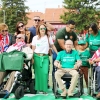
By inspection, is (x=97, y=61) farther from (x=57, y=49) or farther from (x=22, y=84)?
(x=22, y=84)

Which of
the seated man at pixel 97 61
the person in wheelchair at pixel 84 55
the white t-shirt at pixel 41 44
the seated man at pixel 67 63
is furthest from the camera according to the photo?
the person in wheelchair at pixel 84 55

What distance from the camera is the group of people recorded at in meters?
6.98

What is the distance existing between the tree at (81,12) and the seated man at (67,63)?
1952 inches

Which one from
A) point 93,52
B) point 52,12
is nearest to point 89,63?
point 93,52

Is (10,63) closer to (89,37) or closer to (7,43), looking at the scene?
(7,43)

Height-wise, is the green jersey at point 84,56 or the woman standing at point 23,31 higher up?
the woman standing at point 23,31

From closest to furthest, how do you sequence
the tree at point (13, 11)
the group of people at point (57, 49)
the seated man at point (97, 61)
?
the seated man at point (97, 61) → the group of people at point (57, 49) → the tree at point (13, 11)

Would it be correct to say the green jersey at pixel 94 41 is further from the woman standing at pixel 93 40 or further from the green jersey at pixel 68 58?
the green jersey at pixel 68 58

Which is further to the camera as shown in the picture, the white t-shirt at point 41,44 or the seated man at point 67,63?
the white t-shirt at point 41,44

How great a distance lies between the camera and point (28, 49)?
706 centimetres

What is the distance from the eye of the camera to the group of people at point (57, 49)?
6977mm

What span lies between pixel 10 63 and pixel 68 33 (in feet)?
4.96

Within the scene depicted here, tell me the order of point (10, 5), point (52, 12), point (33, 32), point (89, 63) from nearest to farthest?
1. point (89, 63)
2. point (33, 32)
3. point (10, 5)
4. point (52, 12)

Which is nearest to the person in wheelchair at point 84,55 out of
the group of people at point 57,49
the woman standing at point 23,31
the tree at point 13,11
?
the group of people at point 57,49
